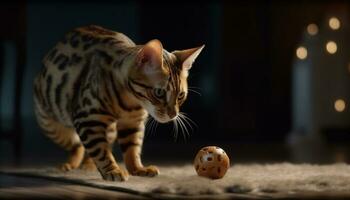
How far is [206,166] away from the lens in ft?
8.04

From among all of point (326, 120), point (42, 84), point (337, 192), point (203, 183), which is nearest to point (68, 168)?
point (42, 84)

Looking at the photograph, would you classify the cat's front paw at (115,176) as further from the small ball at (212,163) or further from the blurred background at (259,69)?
the blurred background at (259,69)

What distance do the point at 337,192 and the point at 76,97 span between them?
99 centimetres

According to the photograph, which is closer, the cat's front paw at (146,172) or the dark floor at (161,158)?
the dark floor at (161,158)

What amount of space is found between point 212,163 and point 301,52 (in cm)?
259

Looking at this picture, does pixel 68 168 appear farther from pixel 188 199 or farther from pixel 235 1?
pixel 235 1

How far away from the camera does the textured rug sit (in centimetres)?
210

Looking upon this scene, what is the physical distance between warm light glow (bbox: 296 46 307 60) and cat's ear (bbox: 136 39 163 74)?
2662 millimetres

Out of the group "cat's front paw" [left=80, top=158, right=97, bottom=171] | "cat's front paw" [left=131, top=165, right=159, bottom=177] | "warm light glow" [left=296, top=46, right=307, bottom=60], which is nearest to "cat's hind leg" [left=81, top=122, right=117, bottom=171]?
"cat's front paw" [left=80, top=158, right=97, bottom=171]

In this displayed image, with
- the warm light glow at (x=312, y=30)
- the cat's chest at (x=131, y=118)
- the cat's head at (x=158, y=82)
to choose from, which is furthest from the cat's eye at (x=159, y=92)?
the warm light glow at (x=312, y=30)

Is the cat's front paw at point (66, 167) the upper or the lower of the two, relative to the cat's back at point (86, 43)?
lower

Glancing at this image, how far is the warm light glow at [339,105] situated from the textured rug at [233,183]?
190 centimetres

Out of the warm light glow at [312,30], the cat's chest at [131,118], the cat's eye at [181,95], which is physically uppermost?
the warm light glow at [312,30]

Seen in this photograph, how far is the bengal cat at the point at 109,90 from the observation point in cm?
236
